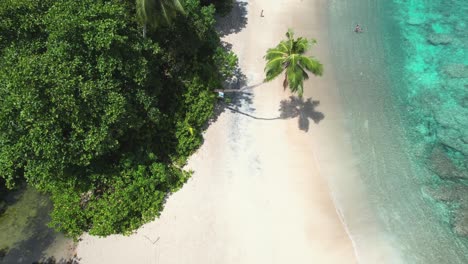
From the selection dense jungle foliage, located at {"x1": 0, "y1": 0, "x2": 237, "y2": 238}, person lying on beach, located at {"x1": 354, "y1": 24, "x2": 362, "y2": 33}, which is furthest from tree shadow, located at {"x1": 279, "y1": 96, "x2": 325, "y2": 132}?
person lying on beach, located at {"x1": 354, "y1": 24, "x2": 362, "y2": 33}

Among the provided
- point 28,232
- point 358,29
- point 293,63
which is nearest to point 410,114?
point 358,29

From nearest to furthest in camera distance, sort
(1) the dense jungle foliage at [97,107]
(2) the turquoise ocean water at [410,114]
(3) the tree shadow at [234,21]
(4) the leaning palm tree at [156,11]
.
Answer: (1) the dense jungle foliage at [97,107] < (4) the leaning palm tree at [156,11] < (2) the turquoise ocean water at [410,114] < (3) the tree shadow at [234,21]

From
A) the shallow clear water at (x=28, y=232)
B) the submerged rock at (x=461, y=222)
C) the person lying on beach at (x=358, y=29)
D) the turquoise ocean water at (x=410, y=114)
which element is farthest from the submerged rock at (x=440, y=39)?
the shallow clear water at (x=28, y=232)

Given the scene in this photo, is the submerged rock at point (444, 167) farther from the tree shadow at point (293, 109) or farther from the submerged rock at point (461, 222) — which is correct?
the tree shadow at point (293, 109)

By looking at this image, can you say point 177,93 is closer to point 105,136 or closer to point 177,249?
point 105,136

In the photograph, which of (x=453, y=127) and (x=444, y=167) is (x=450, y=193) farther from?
(x=453, y=127)

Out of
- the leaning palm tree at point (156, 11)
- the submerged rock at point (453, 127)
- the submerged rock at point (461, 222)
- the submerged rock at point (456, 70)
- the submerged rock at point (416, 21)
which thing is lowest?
the submerged rock at point (461, 222)

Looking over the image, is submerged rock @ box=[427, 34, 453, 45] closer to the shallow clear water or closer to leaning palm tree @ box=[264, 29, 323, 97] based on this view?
leaning palm tree @ box=[264, 29, 323, 97]

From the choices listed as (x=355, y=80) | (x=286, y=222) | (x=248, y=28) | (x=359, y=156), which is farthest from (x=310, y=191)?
(x=248, y=28)
